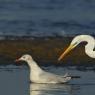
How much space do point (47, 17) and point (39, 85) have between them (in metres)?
11.8

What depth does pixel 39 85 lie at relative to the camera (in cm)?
1606

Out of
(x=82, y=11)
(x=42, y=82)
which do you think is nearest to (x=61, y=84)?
(x=42, y=82)

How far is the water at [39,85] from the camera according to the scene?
14.9m

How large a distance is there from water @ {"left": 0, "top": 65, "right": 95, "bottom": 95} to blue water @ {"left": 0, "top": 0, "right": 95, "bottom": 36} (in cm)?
597

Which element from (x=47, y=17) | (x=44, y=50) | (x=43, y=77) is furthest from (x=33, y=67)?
(x=47, y=17)

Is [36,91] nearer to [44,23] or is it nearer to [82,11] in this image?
[44,23]

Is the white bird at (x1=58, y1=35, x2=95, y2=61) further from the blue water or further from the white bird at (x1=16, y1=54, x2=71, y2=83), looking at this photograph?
→ the blue water

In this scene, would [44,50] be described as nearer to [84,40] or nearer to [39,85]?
[39,85]

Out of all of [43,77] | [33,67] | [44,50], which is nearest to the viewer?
[43,77]

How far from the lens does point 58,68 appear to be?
17953 mm

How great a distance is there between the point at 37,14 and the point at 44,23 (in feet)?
8.54

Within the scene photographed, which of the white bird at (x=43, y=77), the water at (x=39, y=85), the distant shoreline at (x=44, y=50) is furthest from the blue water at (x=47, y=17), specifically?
the white bird at (x=43, y=77)

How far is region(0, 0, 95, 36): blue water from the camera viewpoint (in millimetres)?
24328

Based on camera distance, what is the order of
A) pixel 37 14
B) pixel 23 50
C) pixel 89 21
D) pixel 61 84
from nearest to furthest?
1. pixel 61 84
2. pixel 23 50
3. pixel 89 21
4. pixel 37 14
